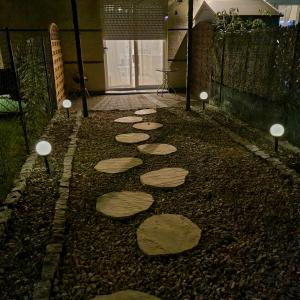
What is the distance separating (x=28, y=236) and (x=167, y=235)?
1.31m

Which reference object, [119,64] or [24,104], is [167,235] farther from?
[119,64]

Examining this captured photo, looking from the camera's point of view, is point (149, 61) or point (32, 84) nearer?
point (32, 84)

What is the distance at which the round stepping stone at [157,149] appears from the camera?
4.79 meters

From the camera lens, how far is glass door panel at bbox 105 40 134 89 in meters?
10.9

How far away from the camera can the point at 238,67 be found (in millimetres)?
6613

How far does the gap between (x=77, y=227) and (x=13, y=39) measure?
29.6ft

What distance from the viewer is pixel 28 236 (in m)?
2.74

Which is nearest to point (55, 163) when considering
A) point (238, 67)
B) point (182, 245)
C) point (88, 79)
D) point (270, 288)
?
point (182, 245)

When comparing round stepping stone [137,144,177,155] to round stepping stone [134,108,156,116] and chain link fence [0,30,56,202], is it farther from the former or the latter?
round stepping stone [134,108,156,116]

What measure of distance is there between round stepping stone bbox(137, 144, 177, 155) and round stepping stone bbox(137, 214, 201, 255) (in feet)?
6.12

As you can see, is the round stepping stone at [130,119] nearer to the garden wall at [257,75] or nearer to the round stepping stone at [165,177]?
the garden wall at [257,75]

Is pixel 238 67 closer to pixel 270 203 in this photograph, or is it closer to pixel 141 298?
pixel 270 203

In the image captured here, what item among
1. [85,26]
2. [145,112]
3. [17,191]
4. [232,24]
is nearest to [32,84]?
[145,112]

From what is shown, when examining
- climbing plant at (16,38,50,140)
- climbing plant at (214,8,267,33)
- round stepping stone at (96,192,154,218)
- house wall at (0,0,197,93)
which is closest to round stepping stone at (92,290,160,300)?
round stepping stone at (96,192,154,218)
